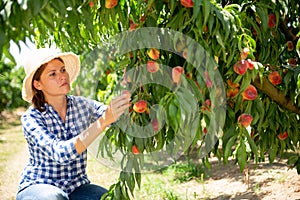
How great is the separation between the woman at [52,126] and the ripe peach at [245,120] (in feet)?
2.08

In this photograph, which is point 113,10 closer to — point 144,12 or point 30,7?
point 144,12

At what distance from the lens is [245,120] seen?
1.55m

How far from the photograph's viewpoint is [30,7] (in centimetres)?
97

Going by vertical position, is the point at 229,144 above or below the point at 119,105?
below

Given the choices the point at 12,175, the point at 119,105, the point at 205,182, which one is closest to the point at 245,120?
the point at 119,105

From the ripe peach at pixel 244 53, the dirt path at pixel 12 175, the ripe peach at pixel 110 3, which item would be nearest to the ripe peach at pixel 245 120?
the ripe peach at pixel 244 53

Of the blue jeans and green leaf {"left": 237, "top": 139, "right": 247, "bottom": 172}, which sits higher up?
green leaf {"left": 237, "top": 139, "right": 247, "bottom": 172}

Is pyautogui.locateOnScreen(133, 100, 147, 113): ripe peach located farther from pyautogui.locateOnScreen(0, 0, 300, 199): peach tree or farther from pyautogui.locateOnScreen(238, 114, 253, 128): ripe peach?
pyautogui.locateOnScreen(238, 114, 253, 128): ripe peach

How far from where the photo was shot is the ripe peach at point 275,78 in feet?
5.79

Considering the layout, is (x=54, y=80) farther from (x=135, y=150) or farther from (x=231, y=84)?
(x=231, y=84)

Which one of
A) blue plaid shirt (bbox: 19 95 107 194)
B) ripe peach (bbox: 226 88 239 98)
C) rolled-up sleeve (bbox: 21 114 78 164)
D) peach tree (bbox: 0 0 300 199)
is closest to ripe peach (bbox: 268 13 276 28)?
peach tree (bbox: 0 0 300 199)

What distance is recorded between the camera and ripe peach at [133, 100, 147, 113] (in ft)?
4.94

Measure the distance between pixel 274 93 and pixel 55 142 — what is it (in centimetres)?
87

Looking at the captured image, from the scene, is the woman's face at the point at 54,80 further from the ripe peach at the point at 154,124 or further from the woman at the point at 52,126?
the ripe peach at the point at 154,124
